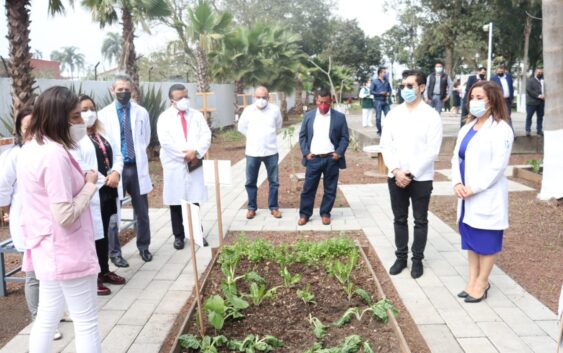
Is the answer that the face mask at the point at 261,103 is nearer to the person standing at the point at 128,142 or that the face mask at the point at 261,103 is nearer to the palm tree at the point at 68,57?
the person standing at the point at 128,142

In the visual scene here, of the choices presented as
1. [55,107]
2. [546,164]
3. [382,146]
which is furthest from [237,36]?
[55,107]

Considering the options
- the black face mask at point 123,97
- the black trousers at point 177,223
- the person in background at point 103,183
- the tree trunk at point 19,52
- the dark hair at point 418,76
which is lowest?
the black trousers at point 177,223

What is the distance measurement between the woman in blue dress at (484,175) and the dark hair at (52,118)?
316cm

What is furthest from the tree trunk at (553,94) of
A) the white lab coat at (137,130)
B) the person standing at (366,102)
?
the person standing at (366,102)

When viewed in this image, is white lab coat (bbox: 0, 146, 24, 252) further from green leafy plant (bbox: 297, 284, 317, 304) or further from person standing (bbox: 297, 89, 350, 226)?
person standing (bbox: 297, 89, 350, 226)

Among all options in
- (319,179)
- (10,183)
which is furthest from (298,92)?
(10,183)

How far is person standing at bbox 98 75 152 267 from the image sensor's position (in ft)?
17.7

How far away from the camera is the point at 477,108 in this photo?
427cm

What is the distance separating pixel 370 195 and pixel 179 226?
3.90 m

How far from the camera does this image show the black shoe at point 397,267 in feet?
16.9

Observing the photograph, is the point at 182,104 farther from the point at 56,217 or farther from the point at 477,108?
the point at 56,217

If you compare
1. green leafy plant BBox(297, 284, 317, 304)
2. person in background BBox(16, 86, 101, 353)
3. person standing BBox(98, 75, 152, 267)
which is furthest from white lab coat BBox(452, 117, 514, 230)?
person standing BBox(98, 75, 152, 267)

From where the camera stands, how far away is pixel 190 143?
6074 millimetres

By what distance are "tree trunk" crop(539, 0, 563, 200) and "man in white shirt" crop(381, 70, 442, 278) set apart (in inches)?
135
